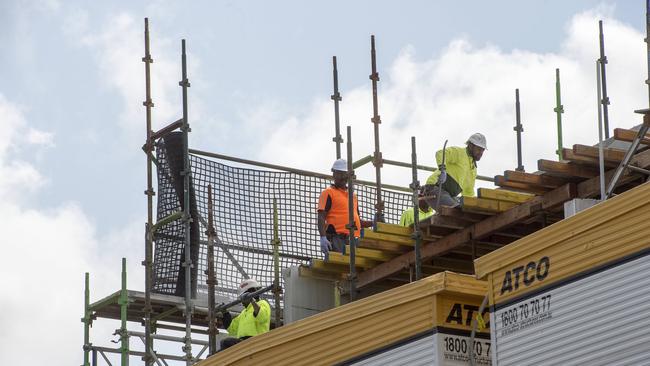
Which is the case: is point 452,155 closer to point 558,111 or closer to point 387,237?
point 387,237

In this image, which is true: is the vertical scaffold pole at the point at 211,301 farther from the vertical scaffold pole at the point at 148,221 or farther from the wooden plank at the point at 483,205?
the wooden plank at the point at 483,205

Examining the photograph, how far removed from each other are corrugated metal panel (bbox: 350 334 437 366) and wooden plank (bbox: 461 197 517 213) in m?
2.99

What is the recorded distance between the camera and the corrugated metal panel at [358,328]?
2242 cm

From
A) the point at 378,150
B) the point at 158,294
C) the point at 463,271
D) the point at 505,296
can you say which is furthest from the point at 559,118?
the point at 505,296

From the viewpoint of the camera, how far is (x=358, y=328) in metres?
23.8

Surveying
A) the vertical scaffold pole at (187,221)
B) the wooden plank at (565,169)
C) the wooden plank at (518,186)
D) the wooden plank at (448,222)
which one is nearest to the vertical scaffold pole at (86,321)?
the vertical scaffold pole at (187,221)

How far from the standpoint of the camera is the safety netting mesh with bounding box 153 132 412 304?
32844 mm

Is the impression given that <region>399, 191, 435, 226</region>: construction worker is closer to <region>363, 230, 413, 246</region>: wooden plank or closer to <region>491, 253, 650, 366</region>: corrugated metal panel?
<region>363, 230, 413, 246</region>: wooden plank

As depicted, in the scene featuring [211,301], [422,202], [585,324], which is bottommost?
[585,324]

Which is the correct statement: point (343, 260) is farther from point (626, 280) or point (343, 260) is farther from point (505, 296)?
point (626, 280)

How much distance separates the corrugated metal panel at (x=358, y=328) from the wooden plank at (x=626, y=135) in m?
2.68

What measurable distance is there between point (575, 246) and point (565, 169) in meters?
3.39

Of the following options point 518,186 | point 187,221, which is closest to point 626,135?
point 518,186

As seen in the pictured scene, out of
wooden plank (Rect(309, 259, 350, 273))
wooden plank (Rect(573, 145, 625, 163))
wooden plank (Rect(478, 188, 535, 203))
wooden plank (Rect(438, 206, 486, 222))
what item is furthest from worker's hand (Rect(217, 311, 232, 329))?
wooden plank (Rect(573, 145, 625, 163))
